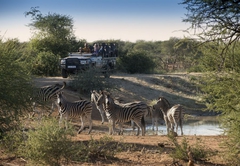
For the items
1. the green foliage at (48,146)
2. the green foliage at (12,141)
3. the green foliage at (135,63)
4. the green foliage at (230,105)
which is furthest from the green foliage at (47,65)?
the green foliage at (48,146)

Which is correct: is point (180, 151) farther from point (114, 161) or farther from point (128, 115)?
point (128, 115)

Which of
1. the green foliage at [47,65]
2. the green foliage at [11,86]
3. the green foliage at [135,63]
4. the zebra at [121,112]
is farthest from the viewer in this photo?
the green foliage at [135,63]

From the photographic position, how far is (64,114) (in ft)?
55.0

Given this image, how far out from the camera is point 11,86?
A: 39.6ft

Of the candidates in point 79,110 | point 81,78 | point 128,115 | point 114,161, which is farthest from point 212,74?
point 81,78

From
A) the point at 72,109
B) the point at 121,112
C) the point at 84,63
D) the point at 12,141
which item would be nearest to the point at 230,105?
the point at 12,141

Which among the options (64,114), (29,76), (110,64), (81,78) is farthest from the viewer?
(110,64)

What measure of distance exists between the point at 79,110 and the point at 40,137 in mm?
7993

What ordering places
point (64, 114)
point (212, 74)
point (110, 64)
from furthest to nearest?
point (110, 64) → point (64, 114) → point (212, 74)

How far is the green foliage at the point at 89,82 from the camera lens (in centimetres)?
2802

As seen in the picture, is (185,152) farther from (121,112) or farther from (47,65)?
(47,65)

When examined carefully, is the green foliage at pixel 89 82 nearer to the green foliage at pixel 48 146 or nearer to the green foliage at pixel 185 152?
the green foliage at pixel 185 152

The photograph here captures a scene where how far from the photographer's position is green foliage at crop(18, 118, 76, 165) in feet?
30.1

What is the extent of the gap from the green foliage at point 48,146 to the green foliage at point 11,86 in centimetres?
263
